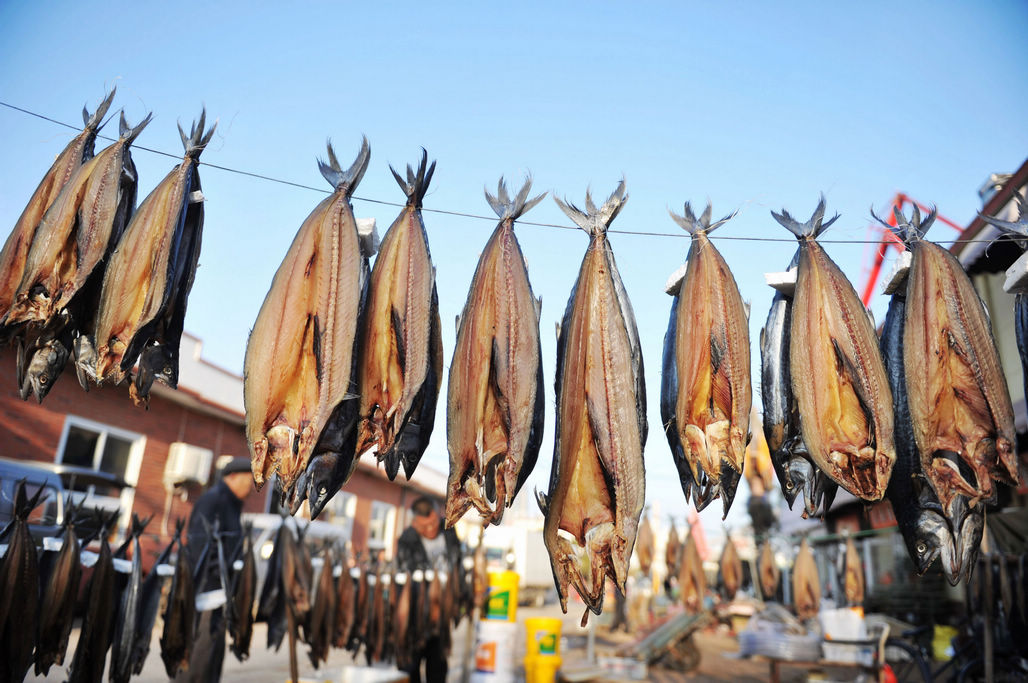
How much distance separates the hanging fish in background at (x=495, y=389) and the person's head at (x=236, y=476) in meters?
4.17

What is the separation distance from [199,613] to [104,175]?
3.72m

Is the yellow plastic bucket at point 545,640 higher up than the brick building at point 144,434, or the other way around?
the brick building at point 144,434

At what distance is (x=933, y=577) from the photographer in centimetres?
1352

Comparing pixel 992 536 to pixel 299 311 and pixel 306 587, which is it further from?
pixel 299 311

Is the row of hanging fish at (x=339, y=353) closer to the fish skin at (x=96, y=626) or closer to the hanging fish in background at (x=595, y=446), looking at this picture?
the hanging fish in background at (x=595, y=446)

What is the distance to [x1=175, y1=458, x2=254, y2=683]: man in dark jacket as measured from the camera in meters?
4.88

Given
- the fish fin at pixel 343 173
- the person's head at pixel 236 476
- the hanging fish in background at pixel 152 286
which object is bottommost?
the person's head at pixel 236 476

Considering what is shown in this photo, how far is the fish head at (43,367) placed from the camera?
2.43 metres

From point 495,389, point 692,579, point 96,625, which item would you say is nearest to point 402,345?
point 495,389

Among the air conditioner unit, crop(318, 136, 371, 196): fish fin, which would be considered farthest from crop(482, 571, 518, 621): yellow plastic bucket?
the air conditioner unit

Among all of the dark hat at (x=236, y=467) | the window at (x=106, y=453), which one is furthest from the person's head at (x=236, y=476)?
the window at (x=106, y=453)

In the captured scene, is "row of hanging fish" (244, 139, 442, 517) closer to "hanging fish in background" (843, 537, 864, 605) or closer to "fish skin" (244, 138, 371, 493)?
"fish skin" (244, 138, 371, 493)

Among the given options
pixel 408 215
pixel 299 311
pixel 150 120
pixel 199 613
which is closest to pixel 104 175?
pixel 150 120

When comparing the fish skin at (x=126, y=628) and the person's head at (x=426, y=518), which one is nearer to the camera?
the fish skin at (x=126, y=628)
